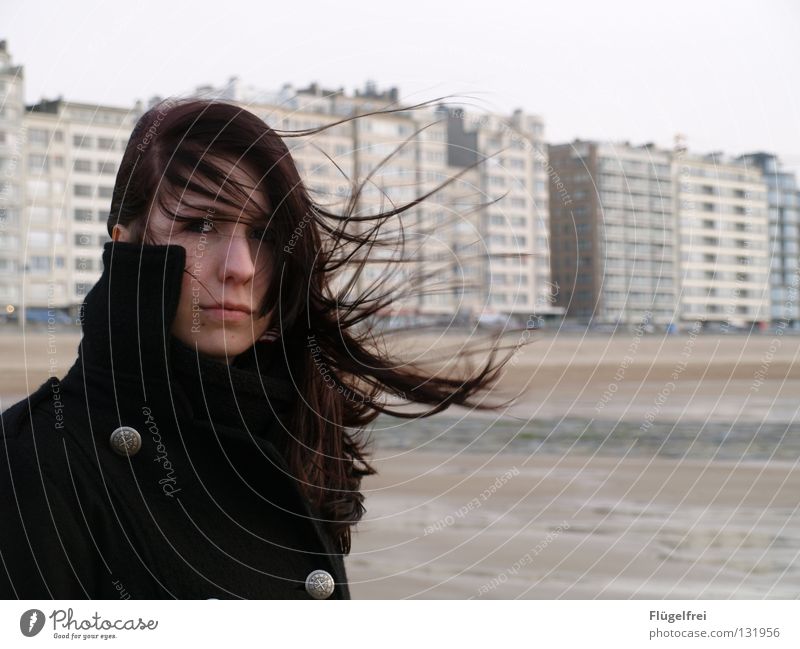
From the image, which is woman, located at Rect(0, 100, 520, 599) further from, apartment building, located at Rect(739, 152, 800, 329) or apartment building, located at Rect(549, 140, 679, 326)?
apartment building, located at Rect(739, 152, 800, 329)

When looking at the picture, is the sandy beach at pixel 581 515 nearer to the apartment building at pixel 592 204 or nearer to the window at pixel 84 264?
the apartment building at pixel 592 204

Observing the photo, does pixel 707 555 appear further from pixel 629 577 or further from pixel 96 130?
pixel 96 130

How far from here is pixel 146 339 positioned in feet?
4.82

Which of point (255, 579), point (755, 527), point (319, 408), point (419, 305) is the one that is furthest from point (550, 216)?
point (755, 527)

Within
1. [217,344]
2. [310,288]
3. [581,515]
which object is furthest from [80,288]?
[581,515]

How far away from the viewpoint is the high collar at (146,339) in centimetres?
147

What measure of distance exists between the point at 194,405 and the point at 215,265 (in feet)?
0.68

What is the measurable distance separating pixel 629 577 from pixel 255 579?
11.9 feet

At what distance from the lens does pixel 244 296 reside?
5.20ft

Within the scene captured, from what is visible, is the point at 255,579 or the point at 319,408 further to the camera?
the point at 319,408
